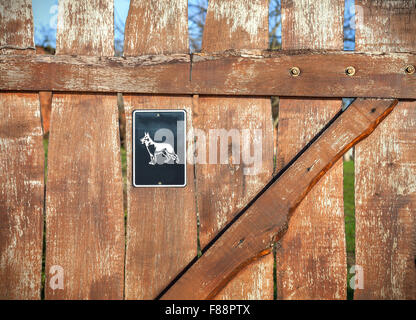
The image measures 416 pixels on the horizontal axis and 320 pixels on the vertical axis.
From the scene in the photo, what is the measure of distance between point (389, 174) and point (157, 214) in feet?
3.75

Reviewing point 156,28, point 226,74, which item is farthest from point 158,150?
Answer: point 156,28

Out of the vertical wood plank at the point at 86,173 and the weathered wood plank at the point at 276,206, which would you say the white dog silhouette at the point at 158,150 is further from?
the weathered wood plank at the point at 276,206

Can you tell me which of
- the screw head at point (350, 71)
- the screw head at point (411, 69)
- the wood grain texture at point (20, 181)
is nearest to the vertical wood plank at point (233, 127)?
the screw head at point (350, 71)

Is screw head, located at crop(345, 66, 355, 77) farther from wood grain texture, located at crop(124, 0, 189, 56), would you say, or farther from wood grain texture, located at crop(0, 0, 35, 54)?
wood grain texture, located at crop(0, 0, 35, 54)

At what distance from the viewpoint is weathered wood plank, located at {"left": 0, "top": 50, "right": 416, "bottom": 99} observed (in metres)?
1.51

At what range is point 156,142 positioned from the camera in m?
1.54

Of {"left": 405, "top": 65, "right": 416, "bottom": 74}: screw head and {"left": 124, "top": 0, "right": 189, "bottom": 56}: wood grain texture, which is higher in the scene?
{"left": 124, "top": 0, "right": 189, "bottom": 56}: wood grain texture

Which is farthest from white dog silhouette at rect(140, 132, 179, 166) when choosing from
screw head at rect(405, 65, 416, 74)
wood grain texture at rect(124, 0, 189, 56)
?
screw head at rect(405, 65, 416, 74)

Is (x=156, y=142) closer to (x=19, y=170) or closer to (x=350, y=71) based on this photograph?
(x=19, y=170)

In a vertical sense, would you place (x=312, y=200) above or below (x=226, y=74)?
below

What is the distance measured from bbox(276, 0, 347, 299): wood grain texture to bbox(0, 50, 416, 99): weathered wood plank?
0.10 metres

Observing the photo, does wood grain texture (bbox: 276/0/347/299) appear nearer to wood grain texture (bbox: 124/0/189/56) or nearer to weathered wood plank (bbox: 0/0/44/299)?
wood grain texture (bbox: 124/0/189/56)

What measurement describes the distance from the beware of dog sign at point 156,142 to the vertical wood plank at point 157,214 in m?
0.04

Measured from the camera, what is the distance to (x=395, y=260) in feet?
5.22
